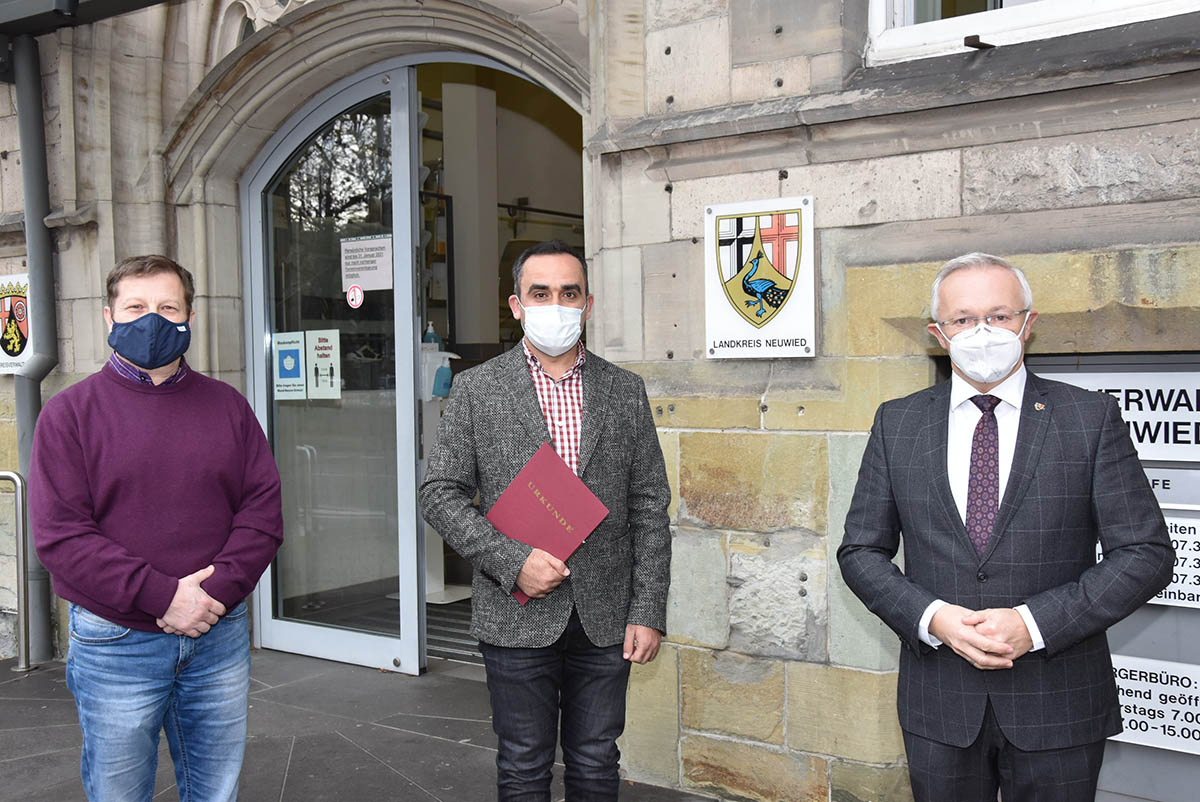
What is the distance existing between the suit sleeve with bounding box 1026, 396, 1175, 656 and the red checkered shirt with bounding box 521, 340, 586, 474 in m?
1.12

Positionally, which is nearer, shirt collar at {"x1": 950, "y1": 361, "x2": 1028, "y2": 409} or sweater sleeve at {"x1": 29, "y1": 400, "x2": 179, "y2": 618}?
shirt collar at {"x1": 950, "y1": 361, "x2": 1028, "y2": 409}

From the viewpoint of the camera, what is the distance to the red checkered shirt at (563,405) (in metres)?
2.74

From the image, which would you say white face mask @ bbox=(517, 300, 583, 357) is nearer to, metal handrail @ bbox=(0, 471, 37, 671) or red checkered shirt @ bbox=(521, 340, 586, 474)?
red checkered shirt @ bbox=(521, 340, 586, 474)

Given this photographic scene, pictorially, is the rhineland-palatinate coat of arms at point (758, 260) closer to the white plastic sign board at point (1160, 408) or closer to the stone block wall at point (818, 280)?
the stone block wall at point (818, 280)

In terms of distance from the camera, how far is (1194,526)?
315 cm

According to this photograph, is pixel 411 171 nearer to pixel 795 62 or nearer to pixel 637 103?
pixel 637 103

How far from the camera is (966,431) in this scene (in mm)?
2342

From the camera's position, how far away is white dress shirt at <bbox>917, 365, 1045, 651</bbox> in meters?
2.26

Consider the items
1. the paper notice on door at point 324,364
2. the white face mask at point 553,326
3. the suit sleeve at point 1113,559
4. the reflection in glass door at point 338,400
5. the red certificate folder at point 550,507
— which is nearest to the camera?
the suit sleeve at point 1113,559

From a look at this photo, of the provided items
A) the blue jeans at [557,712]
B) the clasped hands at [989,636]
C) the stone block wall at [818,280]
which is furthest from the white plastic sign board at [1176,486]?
the blue jeans at [557,712]

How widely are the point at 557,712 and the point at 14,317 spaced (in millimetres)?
4946

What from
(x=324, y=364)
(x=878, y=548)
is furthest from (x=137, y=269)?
(x=324, y=364)

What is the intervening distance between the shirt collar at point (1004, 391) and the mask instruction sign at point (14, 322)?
552 centimetres

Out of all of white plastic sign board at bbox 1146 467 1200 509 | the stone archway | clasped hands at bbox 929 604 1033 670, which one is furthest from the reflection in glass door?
clasped hands at bbox 929 604 1033 670
